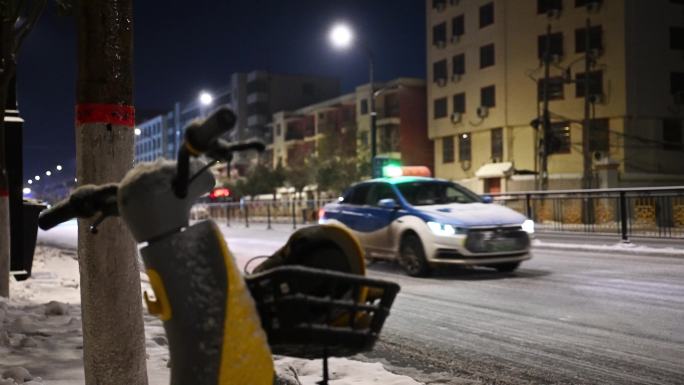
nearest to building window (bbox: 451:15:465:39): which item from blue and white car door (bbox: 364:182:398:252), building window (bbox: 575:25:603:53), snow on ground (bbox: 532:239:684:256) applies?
building window (bbox: 575:25:603:53)

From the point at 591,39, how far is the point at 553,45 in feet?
8.88

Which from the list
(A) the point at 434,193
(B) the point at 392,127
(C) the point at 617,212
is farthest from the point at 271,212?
(A) the point at 434,193

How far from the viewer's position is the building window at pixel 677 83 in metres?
40.2

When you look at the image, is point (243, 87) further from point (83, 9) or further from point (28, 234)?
point (83, 9)

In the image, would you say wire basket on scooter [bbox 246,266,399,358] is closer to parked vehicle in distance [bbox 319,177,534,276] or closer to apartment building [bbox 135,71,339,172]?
parked vehicle in distance [bbox 319,177,534,276]

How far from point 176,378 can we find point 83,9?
2.36 meters

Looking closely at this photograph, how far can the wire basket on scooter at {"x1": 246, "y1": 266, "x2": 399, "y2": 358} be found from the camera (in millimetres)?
1902

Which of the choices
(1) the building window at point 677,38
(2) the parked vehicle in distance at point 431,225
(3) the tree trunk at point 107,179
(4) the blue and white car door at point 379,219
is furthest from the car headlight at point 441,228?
(1) the building window at point 677,38

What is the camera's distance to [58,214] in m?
2.27

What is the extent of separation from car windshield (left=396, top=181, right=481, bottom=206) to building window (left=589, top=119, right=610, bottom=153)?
29.6 metres

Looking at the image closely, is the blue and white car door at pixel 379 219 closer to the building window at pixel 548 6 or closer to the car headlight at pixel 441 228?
the car headlight at pixel 441 228

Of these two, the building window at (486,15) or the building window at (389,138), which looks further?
the building window at (389,138)

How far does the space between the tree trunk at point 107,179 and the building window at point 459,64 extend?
153 ft

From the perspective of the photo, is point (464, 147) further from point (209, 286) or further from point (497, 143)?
point (209, 286)
